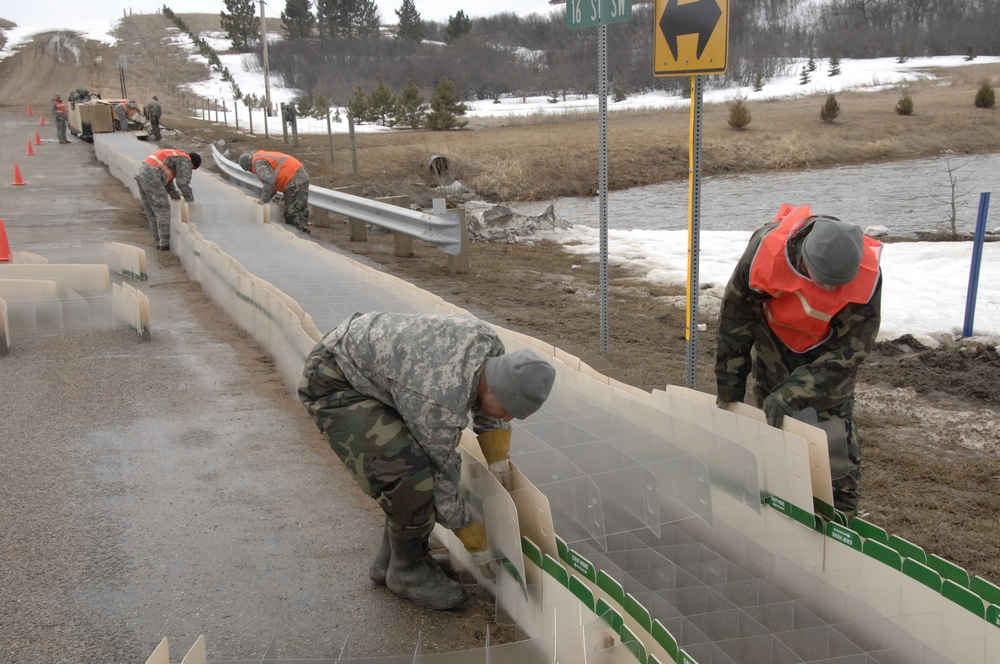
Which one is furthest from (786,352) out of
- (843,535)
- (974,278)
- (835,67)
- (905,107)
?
(835,67)

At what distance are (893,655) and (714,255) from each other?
31.9ft

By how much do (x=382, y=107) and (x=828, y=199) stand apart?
23.6 m

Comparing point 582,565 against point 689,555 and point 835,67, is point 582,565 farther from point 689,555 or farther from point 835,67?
point 835,67

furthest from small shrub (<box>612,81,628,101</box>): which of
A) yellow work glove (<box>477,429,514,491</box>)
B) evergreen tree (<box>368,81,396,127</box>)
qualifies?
yellow work glove (<box>477,429,514,491</box>)

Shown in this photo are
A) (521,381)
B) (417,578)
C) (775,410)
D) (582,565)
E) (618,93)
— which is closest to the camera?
(521,381)

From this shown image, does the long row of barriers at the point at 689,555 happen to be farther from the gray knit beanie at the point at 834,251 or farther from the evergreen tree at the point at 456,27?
the evergreen tree at the point at 456,27

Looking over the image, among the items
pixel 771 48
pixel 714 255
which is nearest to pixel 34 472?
pixel 714 255

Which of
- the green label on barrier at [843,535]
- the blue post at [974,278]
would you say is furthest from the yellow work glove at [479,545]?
the blue post at [974,278]

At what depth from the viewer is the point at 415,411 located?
3.21 m

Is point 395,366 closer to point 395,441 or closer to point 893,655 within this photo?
point 395,441

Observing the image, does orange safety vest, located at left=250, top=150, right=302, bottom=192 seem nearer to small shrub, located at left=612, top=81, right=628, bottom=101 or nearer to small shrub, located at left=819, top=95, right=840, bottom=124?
small shrub, located at left=819, top=95, right=840, bottom=124

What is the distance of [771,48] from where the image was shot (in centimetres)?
7319

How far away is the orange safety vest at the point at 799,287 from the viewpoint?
12.3 feet

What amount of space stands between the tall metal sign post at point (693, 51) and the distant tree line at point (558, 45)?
5062cm
